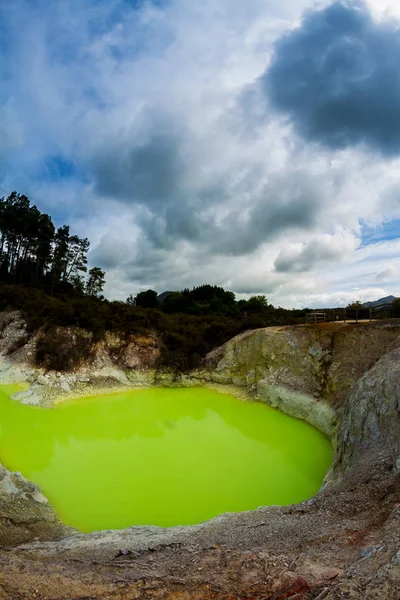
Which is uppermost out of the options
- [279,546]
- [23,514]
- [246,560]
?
[246,560]

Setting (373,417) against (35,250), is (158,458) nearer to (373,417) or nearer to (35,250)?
(373,417)

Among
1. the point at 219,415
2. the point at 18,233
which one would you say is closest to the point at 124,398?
the point at 219,415

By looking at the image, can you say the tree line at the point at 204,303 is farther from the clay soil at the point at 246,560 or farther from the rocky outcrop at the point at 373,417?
the clay soil at the point at 246,560

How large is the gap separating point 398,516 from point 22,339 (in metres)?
25.5

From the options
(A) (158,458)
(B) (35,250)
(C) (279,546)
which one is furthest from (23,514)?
(B) (35,250)

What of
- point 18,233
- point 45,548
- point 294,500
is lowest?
point 294,500

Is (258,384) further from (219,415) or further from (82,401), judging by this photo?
(82,401)

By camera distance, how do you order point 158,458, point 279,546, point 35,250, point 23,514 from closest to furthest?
point 279,546
point 23,514
point 158,458
point 35,250

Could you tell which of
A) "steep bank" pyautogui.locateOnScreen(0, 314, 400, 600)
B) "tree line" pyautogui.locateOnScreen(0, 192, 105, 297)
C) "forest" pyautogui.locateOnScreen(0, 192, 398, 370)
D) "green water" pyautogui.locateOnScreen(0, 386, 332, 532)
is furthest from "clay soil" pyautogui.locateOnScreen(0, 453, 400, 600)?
"tree line" pyautogui.locateOnScreen(0, 192, 105, 297)

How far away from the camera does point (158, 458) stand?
490 inches

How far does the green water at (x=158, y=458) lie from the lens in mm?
9484

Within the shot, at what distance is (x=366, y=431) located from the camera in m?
10.7

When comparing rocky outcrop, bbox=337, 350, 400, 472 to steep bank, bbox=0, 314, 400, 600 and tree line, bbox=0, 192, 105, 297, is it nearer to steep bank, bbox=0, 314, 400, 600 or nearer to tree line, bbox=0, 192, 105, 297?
steep bank, bbox=0, 314, 400, 600

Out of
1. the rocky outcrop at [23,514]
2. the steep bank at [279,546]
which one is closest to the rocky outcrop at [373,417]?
the steep bank at [279,546]
